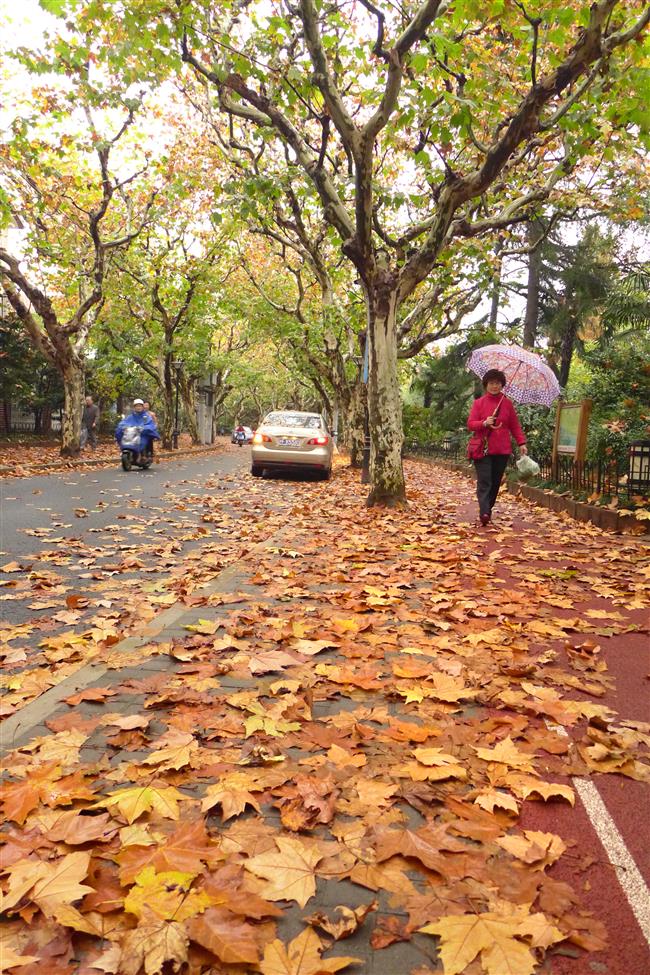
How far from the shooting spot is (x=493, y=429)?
834 centimetres

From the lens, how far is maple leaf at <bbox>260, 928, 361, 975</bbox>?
1701 mm

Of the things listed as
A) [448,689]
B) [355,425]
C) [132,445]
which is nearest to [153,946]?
[448,689]

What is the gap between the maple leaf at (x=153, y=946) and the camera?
5.55 feet

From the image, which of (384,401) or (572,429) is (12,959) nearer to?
(384,401)

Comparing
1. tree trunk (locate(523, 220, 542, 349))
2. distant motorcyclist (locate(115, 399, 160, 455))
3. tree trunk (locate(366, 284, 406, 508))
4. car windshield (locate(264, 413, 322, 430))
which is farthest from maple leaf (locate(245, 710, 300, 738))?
tree trunk (locate(523, 220, 542, 349))

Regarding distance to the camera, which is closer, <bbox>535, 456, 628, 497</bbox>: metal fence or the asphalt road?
the asphalt road

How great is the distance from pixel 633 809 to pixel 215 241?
25451 millimetres

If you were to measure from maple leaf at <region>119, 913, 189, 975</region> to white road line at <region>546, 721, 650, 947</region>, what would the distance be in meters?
1.28

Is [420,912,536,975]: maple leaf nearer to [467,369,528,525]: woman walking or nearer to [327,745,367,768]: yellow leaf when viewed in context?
[327,745,367,768]: yellow leaf

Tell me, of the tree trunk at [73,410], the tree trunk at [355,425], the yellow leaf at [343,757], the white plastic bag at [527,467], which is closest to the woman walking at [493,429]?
the white plastic bag at [527,467]

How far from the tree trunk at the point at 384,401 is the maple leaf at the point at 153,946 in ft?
28.9

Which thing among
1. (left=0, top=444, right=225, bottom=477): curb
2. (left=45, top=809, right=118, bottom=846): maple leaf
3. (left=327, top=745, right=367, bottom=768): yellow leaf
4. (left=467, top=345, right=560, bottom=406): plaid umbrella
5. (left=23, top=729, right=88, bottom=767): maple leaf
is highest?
(left=467, top=345, right=560, bottom=406): plaid umbrella

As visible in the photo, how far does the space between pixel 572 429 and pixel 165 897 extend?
11.0 metres

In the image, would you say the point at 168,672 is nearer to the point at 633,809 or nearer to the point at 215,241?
the point at 633,809
